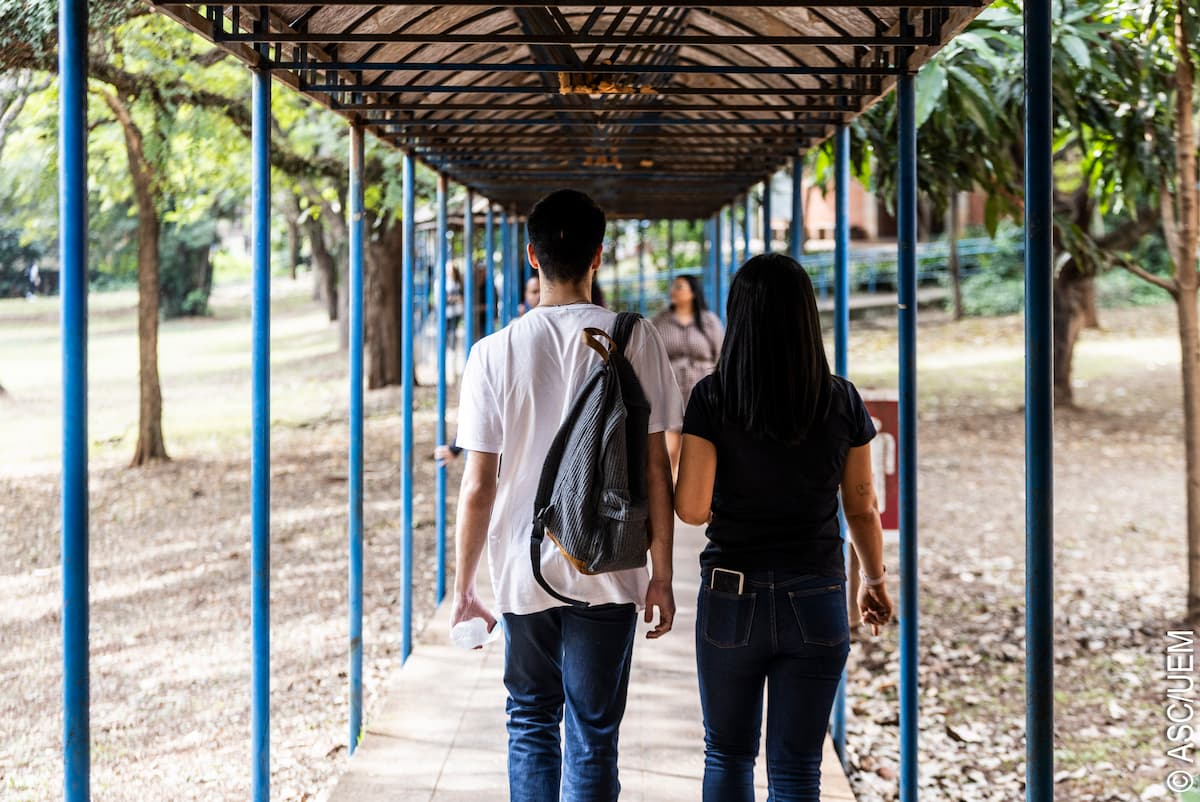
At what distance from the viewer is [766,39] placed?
3.09 m

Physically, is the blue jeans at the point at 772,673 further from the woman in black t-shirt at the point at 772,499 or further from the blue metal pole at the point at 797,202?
the blue metal pole at the point at 797,202

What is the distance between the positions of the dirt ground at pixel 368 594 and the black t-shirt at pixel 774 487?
2.56 metres

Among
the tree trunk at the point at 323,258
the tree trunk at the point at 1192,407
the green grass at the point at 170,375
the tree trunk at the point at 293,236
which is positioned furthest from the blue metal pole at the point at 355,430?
the tree trunk at the point at 323,258

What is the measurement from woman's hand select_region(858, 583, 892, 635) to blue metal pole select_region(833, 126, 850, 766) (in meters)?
1.64

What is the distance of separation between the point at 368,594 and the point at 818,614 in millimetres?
6031

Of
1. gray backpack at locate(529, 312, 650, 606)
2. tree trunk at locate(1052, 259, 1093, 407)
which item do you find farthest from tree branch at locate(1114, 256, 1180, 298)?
tree trunk at locate(1052, 259, 1093, 407)

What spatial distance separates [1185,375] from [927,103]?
3621 millimetres

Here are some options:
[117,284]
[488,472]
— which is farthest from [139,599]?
[117,284]

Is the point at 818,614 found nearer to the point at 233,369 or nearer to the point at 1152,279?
the point at 1152,279

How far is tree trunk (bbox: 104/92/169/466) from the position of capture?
10.9 metres

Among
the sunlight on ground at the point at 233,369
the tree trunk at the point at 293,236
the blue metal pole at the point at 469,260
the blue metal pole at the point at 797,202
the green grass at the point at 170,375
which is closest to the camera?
the blue metal pole at the point at 797,202

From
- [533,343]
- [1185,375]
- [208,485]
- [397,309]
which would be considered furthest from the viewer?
[397,309]

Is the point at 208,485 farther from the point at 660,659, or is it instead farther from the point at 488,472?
the point at 488,472

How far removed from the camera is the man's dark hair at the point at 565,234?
2.89m
